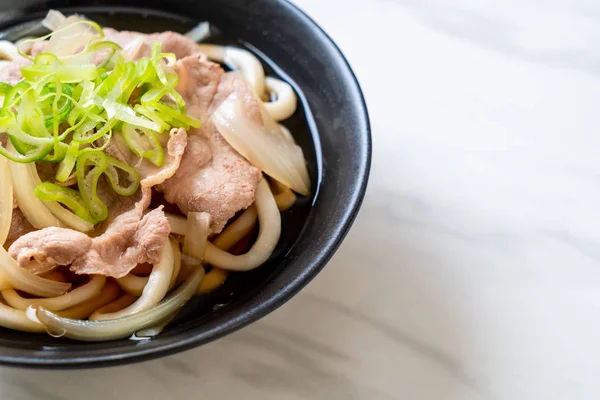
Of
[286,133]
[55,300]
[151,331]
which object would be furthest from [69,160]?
[286,133]

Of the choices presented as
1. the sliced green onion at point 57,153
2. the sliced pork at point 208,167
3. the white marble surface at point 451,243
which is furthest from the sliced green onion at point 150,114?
the white marble surface at point 451,243

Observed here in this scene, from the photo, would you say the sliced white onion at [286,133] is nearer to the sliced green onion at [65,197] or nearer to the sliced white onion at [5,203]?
the sliced green onion at [65,197]

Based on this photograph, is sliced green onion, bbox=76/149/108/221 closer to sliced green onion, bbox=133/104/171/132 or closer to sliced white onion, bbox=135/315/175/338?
sliced green onion, bbox=133/104/171/132

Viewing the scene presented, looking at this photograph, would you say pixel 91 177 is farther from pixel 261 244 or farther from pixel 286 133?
pixel 286 133

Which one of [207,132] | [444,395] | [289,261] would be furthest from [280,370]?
[207,132]

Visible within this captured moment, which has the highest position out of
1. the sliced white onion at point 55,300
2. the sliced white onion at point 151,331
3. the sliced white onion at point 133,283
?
the sliced white onion at point 133,283
